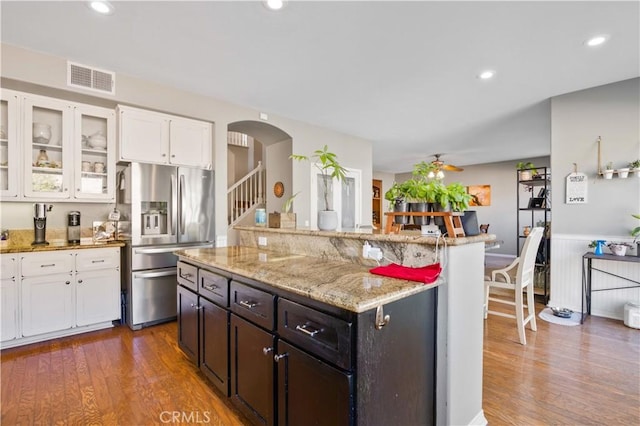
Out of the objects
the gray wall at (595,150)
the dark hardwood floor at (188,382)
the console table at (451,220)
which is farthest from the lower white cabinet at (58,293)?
the gray wall at (595,150)

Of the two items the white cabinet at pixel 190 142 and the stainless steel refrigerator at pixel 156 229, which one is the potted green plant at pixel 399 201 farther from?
the white cabinet at pixel 190 142

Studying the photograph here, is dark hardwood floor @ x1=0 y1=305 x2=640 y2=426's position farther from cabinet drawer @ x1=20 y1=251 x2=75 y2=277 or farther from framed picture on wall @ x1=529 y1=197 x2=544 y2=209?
framed picture on wall @ x1=529 y1=197 x2=544 y2=209

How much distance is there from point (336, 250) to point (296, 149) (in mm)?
3257

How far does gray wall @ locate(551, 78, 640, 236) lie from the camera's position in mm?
3449

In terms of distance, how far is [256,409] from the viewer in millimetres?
1590

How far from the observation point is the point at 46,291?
9.34ft

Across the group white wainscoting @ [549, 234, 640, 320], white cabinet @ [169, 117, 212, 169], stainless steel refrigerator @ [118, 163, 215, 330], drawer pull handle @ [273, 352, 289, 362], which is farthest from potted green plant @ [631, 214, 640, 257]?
white cabinet @ [169, 117, 212, 169]

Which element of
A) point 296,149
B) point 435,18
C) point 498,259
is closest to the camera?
point 435,18

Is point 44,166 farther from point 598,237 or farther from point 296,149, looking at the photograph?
point 598,237

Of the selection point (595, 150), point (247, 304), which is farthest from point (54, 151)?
point (595, 150)

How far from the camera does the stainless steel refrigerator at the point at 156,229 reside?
3172 millimetres

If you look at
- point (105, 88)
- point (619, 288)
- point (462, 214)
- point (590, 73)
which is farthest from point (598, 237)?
point (105, 88)

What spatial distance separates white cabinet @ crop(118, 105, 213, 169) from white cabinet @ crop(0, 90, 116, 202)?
0.76ft

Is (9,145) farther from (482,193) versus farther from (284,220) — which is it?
(482,193)
